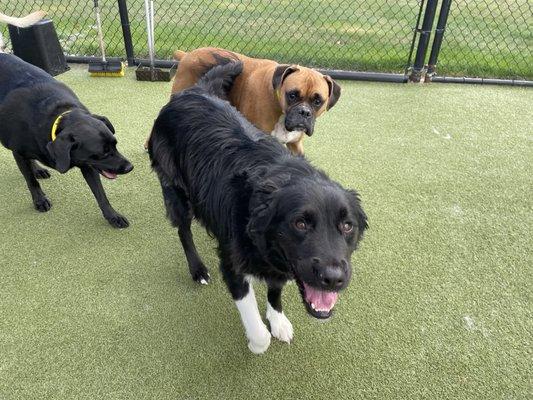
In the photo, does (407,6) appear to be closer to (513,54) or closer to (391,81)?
(513,54)

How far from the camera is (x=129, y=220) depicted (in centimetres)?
305

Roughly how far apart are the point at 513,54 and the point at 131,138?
5.85 m

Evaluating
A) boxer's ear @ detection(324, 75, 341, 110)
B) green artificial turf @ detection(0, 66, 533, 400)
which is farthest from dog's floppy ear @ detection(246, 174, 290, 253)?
boxer's ear @ detection(324, 75, 341, 110)

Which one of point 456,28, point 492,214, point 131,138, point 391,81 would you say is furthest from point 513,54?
point 131,138

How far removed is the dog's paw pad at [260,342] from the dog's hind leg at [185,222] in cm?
58

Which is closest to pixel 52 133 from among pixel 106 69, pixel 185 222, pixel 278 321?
pixel 185 222

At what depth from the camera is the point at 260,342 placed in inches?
81.2

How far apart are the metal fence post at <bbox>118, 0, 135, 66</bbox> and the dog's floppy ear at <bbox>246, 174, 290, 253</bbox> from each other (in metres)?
4.72

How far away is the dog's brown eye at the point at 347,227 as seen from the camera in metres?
1.62

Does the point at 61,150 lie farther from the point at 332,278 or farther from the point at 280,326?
the point at 332,278

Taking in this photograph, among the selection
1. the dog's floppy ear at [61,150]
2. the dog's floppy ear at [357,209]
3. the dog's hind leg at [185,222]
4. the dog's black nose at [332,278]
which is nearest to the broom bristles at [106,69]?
the dog's floppy ear at [61,150]

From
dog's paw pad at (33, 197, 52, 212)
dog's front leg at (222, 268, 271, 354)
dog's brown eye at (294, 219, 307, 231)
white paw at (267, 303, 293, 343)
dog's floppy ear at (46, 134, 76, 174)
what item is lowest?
dog's paw pad at (33, 197, 52, 212)

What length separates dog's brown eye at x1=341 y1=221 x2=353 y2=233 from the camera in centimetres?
162

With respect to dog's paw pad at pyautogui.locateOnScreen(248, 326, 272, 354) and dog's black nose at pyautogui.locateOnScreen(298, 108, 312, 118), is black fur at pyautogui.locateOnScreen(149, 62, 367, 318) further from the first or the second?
dog's black nose at pyautogui.locateOnScreen(298, 108, 312, 118)
